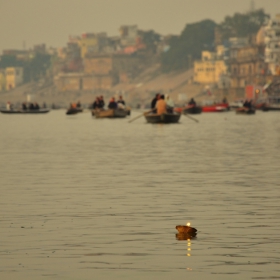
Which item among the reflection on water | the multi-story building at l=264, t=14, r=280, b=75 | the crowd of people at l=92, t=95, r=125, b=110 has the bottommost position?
the crowd of people at l=92, t=95, r=125, b=110

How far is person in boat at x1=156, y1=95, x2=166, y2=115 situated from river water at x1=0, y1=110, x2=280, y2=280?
2794 centimetres

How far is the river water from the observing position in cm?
1398

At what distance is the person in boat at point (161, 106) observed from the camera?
199ft

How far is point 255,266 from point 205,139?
32243 millimetres

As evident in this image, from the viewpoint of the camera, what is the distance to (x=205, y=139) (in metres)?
46.1

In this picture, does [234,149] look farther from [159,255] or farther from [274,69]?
[274,69]

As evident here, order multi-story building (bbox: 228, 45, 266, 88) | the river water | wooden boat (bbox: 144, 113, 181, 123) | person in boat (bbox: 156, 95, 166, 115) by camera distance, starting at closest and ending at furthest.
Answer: the river water
person in boat (bbox: 156, 95, 166, 115)
wooden boat (bbox: 144, 113, 181, 123)
multi-story building (bbox: 228, 45, 266, 88)

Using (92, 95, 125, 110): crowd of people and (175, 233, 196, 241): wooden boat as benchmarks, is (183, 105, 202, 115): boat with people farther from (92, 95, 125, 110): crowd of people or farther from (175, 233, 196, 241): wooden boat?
(175, 233, 196, 241): wooden boat

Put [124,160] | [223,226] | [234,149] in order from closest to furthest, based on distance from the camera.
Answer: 1. [223,226]
2. [124,160]
3. [234,149]

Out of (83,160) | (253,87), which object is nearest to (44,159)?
(83,160)

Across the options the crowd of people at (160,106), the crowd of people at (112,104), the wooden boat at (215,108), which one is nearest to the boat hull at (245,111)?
the crowd of people at (112,104)

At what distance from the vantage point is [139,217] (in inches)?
712

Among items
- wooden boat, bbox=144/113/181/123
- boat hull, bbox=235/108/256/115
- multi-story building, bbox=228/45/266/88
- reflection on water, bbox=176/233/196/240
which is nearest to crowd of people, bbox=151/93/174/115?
wooden boat, bbox=144/113/181/123

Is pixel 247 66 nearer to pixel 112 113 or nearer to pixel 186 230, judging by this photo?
pixel 112 113
